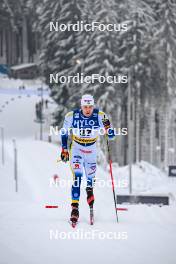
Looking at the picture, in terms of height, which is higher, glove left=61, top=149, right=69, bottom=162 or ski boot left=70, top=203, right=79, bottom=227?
glove left=61, top=149, right=69, bottom=162

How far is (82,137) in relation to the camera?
5.70 metres

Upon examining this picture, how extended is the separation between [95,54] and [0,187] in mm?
9918

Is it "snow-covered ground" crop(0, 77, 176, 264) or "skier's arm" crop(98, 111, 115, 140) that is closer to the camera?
"snow-covered ground" crop(0, 77, 176, 264)

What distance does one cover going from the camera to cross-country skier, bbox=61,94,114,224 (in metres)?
5.65

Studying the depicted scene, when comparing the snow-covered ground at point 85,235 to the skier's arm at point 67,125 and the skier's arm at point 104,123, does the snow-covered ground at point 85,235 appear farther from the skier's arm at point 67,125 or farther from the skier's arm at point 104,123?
the skier's arm at point 104,123

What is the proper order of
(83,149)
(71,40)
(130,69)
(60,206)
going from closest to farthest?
1. (83,149)
2. (60,206)
3. (71,40)
4. (130,69)

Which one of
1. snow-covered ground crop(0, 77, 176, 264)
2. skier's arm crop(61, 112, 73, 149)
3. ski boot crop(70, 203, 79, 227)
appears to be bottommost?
snow-covered ground crop(0, 77, 176, 264)

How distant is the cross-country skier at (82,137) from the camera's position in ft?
18.5

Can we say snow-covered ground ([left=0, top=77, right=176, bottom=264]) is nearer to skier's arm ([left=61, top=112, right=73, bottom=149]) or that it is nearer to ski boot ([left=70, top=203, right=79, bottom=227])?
ski boot ([left=70, top=203, right=79, bottom=227])

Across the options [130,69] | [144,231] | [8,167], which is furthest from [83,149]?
[130,69]

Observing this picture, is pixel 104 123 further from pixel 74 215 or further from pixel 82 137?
pixel 74 215

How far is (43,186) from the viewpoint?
15.3 m

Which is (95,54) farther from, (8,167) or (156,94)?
(8,167)

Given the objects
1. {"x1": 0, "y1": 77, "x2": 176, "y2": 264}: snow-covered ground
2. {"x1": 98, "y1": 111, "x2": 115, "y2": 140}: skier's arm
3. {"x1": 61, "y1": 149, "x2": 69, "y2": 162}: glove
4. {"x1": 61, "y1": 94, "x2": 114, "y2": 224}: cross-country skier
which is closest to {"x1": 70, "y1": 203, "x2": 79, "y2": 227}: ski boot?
{"x1": 61, "y1": 94, "x2": 114, "y2": 224}: cross-country skier
